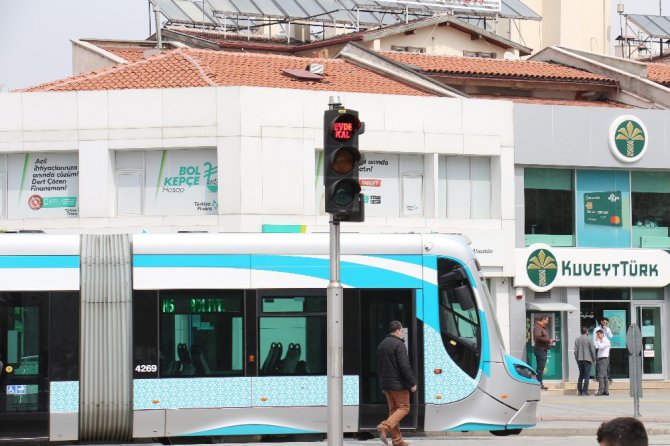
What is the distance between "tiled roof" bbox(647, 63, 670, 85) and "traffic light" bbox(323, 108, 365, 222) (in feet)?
95.6

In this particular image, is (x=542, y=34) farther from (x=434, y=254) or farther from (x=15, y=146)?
(x=434, y=254)

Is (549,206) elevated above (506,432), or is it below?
above

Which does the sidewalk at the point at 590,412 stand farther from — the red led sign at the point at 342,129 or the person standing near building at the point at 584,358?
the red led sign at the point at 342,129

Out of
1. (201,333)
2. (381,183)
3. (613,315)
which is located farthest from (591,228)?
(201,333)

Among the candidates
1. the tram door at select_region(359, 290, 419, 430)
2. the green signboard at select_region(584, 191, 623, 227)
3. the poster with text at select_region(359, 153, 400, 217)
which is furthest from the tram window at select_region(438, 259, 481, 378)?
the green signboard at select_region(584, 191, 623, 227)

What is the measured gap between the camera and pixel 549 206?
34219mm

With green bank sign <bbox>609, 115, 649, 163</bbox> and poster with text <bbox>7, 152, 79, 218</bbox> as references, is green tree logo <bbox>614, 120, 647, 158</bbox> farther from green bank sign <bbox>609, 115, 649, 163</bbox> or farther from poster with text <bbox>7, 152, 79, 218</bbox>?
poster with text <bbox>7, 152, 79, 218</bbox>

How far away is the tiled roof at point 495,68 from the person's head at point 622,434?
3358 cm

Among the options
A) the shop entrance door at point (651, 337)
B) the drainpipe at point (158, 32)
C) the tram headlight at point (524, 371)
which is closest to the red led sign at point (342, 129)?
the tram headlight at point (524, 371)

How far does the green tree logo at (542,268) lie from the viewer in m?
33.4

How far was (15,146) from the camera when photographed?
103 feet

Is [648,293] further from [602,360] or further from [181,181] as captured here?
[181,181]

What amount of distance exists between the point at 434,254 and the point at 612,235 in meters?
16.7

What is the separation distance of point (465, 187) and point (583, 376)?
5028 mm
